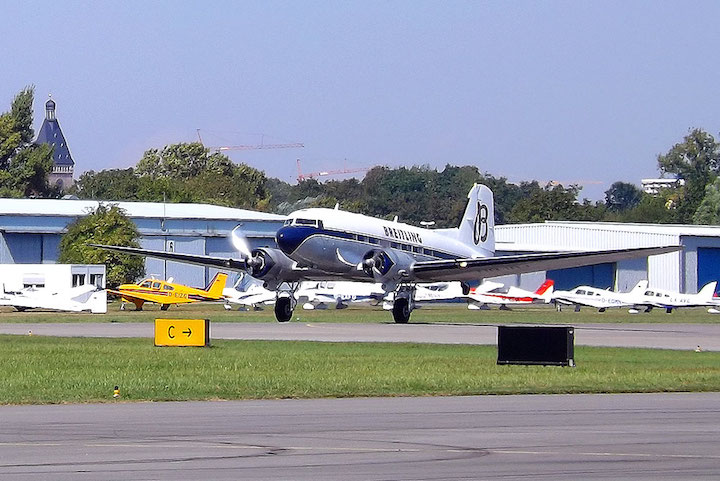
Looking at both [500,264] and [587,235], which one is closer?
[500,264]

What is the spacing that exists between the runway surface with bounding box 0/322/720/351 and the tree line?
7948 centimetres

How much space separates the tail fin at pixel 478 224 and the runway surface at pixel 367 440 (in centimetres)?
4009

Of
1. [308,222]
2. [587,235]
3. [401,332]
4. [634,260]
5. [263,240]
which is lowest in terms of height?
[401,332]

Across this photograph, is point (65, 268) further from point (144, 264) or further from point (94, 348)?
point (94, 348)

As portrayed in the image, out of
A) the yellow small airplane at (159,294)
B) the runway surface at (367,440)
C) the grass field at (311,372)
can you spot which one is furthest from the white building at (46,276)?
the runway surface at (367,440)

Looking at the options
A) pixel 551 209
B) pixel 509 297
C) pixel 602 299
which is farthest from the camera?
pixel 551 209

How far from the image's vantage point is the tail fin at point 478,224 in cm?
6172

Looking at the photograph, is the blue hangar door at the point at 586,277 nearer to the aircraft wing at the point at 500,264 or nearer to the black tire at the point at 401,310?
the aircraft wing at the point at 500,264

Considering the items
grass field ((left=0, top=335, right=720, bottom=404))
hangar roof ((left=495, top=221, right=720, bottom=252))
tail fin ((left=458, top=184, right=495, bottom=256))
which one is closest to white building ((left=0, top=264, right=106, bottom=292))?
tail fin ((left=458, top=184, right=495, bottom=256))

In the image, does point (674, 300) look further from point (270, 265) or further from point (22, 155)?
point (22, 155)

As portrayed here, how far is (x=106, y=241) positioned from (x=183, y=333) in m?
53.0

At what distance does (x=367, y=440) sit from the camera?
1561cm

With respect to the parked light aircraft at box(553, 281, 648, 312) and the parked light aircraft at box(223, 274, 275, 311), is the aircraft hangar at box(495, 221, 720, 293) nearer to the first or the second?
the parked light aircraft at box(553, 281, 648, 312)

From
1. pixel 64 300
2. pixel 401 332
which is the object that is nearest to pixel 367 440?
pixel 401 332
